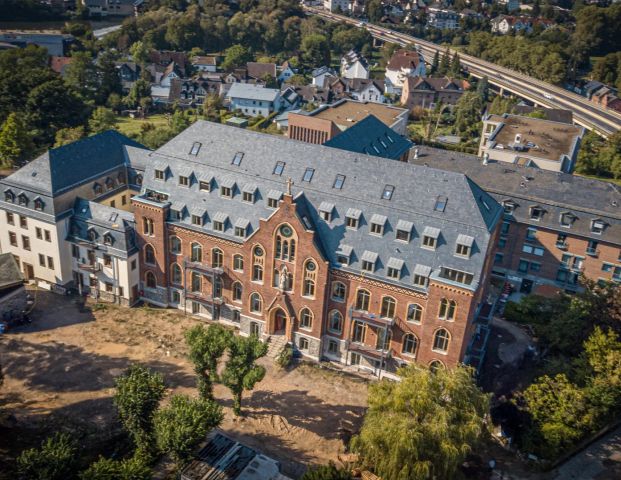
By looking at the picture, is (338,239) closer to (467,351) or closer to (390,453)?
(467,351)

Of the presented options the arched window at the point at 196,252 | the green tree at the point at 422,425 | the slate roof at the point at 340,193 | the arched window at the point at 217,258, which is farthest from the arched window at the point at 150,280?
the green tree at the point at 422,425

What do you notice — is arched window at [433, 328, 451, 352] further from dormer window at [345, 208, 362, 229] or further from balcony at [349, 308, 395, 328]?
dormer window at [345, 208, 362, 229]

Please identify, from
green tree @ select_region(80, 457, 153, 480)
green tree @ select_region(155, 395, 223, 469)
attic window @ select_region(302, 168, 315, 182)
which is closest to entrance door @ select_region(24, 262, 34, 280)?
green tree @ select_region(155, 395, 223, 469)

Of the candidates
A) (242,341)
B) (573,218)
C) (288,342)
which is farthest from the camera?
(573,218)

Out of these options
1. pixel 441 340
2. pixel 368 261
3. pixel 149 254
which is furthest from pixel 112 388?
pixel 441 340

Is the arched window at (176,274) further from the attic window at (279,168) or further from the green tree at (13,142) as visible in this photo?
Answer: the green tree at (13,142)

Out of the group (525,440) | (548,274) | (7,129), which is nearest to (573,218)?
(548,274)
